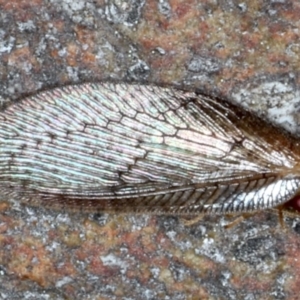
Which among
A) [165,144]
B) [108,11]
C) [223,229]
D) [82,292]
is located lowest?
[82,292]

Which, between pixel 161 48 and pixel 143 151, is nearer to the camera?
pixel 143 151

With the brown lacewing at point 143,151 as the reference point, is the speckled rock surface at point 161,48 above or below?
above

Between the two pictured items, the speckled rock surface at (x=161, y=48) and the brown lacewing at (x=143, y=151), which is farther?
the speckled rock surface at (x=161, y=48)

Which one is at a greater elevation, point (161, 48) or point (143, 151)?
point (161, 48)

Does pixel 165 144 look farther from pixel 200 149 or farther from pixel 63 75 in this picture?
pixel 63 75

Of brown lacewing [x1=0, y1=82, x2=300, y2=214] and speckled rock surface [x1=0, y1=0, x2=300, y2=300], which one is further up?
speckled rock surface [x1=0, y1=0, x2=300, y2=300]

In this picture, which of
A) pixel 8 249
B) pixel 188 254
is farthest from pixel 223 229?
pixel 8 249

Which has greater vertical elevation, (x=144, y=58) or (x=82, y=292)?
(x=144, y=58)

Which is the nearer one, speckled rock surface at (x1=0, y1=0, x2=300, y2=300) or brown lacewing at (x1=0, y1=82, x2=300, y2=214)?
brown lacewing at (x1=0, y1=82, x2=300, y2=214)
